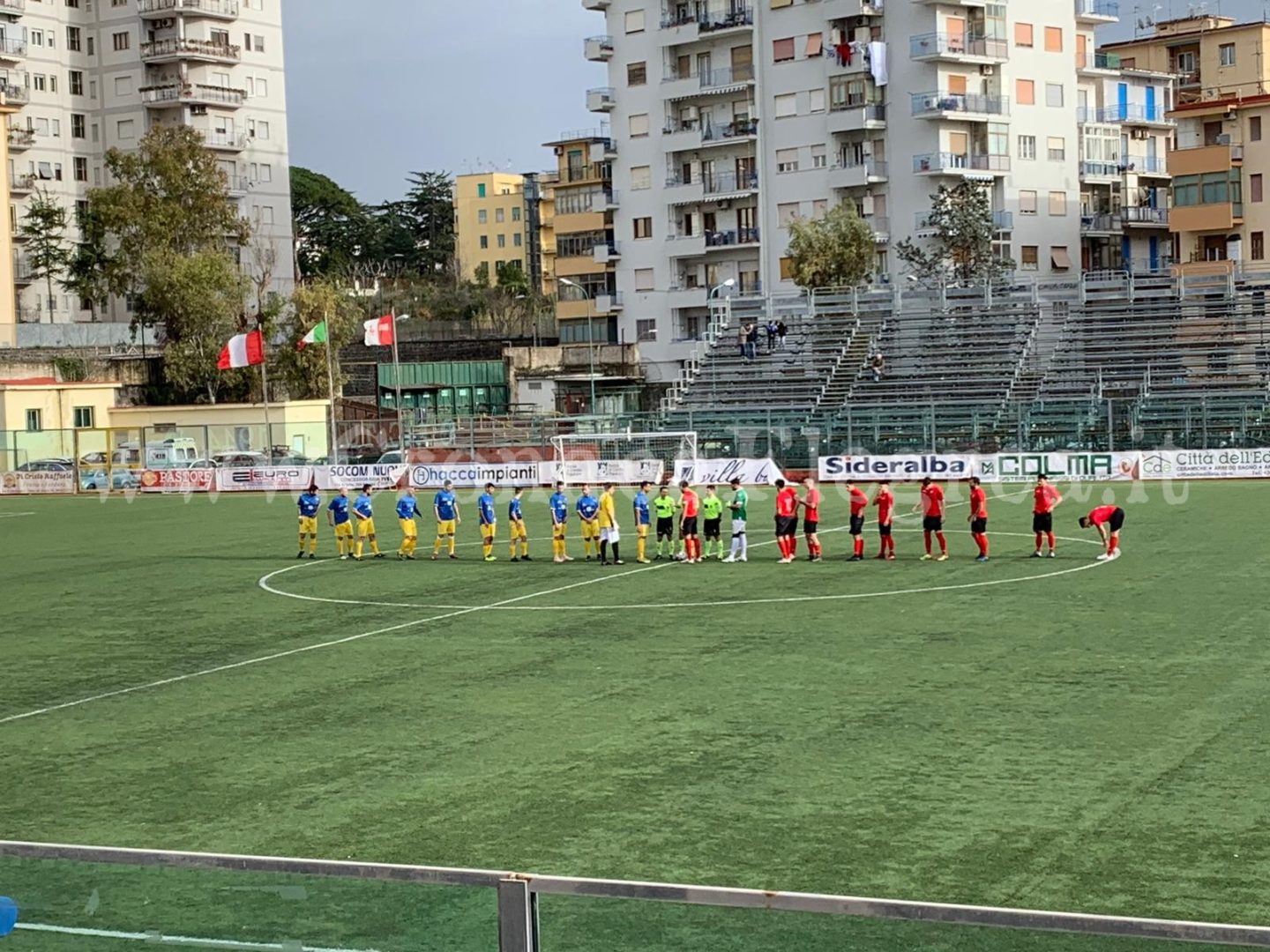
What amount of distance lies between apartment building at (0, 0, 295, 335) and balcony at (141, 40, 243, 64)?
0.07 meters

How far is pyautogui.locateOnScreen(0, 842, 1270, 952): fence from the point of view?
5.05 m

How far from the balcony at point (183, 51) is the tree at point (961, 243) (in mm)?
44030

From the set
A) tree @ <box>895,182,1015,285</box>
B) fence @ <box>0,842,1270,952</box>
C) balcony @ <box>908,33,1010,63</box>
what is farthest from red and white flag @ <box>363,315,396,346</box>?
fence @ <box>0,842,1270,952</box>

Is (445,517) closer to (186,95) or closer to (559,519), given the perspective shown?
(559,519)

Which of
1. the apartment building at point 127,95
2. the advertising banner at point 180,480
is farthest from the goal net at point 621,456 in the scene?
the apartment building at point 127,95

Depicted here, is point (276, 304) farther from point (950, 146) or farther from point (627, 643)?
point (627, 643)

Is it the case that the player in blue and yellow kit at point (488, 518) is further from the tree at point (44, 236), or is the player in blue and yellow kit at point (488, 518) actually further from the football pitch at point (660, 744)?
the tree at point (44, 236)

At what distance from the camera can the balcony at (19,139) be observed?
308 feet

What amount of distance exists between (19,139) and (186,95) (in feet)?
31.7

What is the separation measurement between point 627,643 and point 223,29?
85401 mm

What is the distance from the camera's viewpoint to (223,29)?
99750mm

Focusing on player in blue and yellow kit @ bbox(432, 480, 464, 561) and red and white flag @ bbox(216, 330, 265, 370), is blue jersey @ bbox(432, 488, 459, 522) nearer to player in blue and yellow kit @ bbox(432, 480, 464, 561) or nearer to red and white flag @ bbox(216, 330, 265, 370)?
player in blue and yellow kit @ bbox(432, 480, 464, 561)

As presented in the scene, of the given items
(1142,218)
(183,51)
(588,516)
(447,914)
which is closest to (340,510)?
(588,516)

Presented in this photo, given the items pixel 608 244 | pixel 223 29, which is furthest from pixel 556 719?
pixel 223 29
